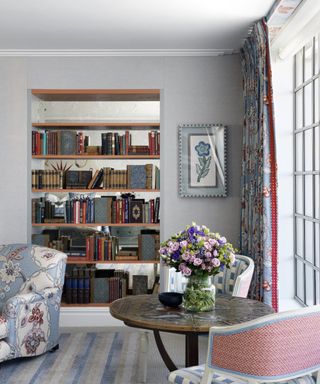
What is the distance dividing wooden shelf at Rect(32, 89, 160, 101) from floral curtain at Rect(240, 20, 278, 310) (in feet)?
4.26

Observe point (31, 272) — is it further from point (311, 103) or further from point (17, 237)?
point (311, 103)

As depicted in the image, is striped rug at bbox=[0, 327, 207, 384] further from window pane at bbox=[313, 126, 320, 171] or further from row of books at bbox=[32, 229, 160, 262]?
window pane at bbox=[313, 126, 320, 171]

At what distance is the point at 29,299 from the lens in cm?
465

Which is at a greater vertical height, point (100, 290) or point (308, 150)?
point (308, 150)

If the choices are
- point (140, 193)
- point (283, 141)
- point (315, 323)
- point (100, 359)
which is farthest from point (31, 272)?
point (315, 323)

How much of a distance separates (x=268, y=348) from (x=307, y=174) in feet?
7.80

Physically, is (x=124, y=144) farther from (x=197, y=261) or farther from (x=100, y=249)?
(x=197, y=261)

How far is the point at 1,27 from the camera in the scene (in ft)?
16.5

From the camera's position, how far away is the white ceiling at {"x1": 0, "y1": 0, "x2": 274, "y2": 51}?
4430 millimetres

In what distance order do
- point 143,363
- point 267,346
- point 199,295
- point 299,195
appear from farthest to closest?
point 299,195, point 143,363, point 199,295, point 267,346

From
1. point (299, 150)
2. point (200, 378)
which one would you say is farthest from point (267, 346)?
point (299, 150)

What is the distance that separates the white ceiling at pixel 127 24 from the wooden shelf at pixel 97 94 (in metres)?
Result: 0.43

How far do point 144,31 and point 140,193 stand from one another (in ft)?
6.78

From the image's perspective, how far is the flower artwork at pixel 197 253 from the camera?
3.45m
